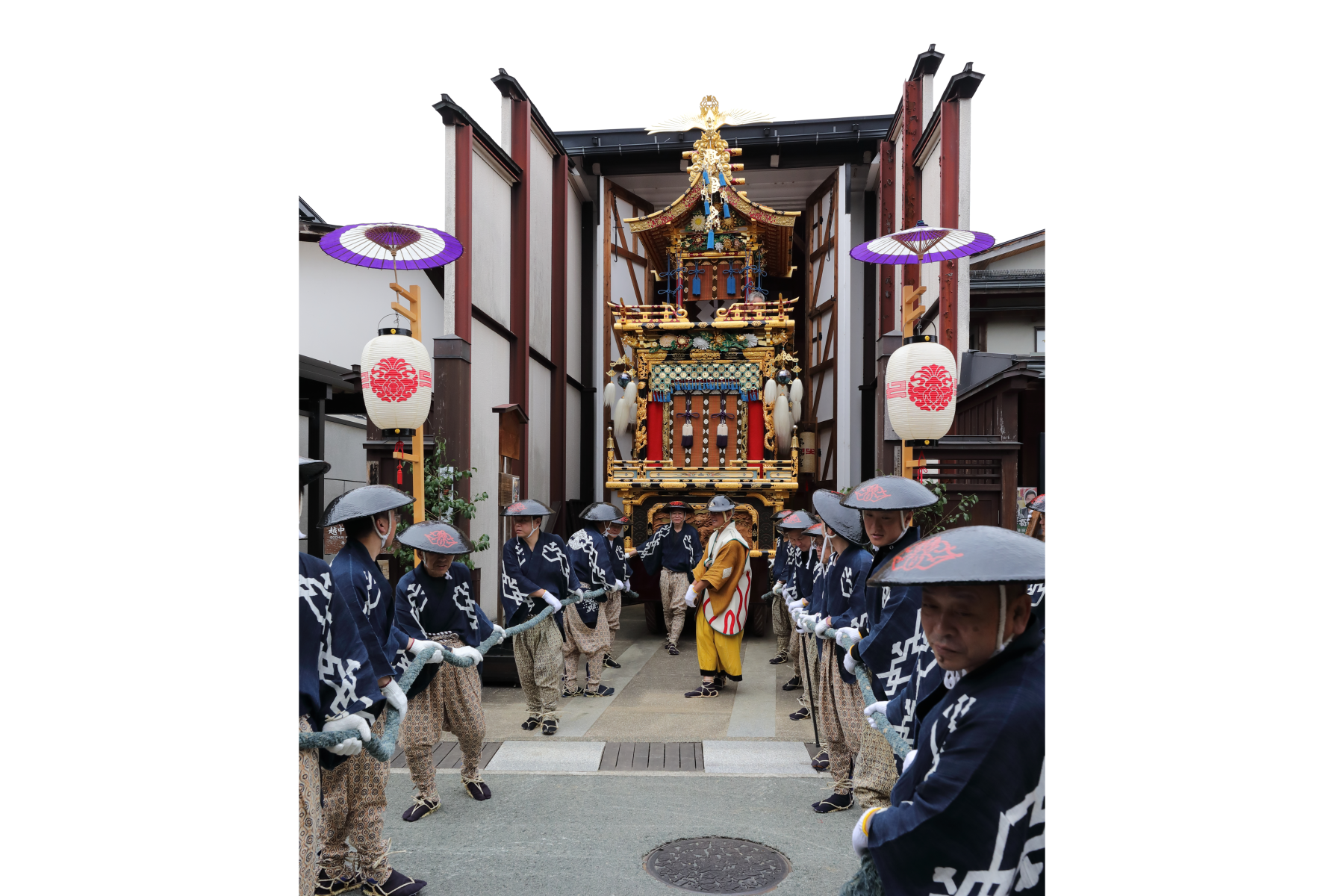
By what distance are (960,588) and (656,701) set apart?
22.2 feet

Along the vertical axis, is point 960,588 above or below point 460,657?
above

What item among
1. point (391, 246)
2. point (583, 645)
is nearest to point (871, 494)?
point (391, 246)

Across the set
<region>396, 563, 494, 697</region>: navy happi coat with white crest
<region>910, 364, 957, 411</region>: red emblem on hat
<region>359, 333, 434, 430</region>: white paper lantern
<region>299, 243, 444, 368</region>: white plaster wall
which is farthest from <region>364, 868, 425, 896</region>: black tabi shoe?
<region>299, 243, 444, 368</region>: white plaster wall

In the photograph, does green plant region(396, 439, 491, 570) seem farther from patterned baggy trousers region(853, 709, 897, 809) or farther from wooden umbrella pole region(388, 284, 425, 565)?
patterned baggy trousers region(853, 709, 897, 809)

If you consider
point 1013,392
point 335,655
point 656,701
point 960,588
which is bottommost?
point 656,701

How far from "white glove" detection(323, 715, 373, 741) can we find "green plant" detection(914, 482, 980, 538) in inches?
252

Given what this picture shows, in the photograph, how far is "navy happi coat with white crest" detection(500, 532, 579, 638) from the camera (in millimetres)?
7066

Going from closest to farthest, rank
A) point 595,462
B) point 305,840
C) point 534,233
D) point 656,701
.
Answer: point 305,840, point 656,701, point 534,233, point 595,462

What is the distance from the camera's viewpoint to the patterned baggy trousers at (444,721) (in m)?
4.88

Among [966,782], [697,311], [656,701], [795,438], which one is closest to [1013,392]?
[656,701]

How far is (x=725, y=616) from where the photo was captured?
8375mm

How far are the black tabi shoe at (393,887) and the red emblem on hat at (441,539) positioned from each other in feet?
5.77

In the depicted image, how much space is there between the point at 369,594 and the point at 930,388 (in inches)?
180

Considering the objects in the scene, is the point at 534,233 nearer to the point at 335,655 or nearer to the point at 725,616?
the point at 725,616
